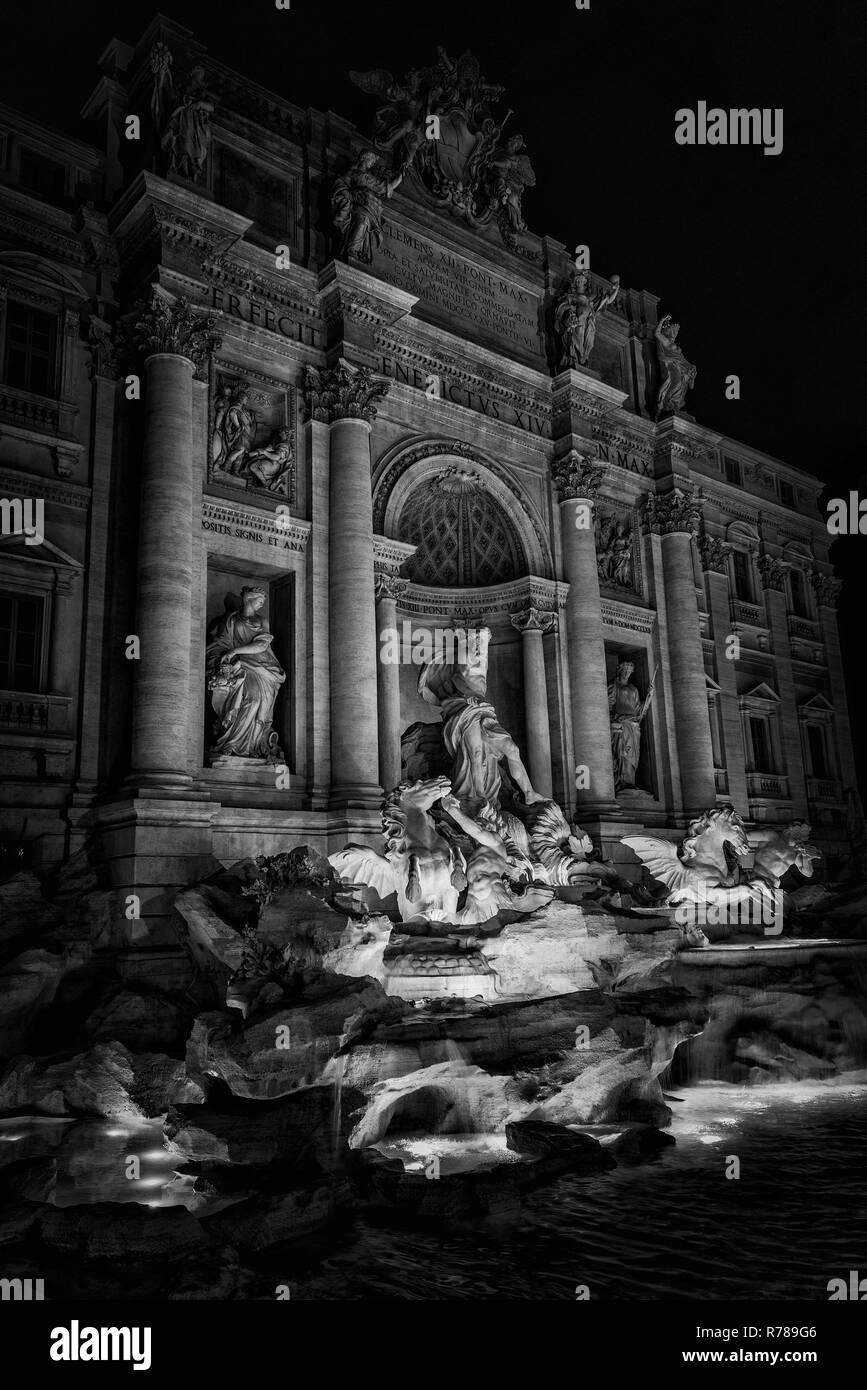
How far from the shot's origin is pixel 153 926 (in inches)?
538

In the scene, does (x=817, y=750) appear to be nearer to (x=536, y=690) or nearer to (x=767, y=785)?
(x=767, y=785)

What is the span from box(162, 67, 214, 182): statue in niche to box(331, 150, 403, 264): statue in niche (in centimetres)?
294

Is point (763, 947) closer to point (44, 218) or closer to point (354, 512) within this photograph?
point (354, 512)

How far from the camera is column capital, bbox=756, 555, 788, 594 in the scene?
29781 mm

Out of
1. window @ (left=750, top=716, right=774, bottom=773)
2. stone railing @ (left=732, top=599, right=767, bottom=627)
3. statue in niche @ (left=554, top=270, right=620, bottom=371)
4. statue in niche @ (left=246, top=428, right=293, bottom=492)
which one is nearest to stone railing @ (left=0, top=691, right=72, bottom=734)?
statue in niche @ (left=246, top=428, right=293, bottom=492)

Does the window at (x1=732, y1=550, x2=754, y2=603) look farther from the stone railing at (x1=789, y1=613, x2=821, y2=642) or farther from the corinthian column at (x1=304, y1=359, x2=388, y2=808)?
the corinthian column at (x1=304, y1=359, x2=388, y2=808)

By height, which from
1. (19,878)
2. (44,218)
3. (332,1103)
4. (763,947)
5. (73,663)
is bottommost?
(332,1103)

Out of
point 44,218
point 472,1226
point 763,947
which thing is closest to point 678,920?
point 763,947

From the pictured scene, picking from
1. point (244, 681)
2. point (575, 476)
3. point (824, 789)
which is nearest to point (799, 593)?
point (824, 789)

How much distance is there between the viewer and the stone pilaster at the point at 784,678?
92.7 feet

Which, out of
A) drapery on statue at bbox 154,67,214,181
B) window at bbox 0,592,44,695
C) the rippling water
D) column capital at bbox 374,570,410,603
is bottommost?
the rippling water

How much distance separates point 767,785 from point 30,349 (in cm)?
2091
